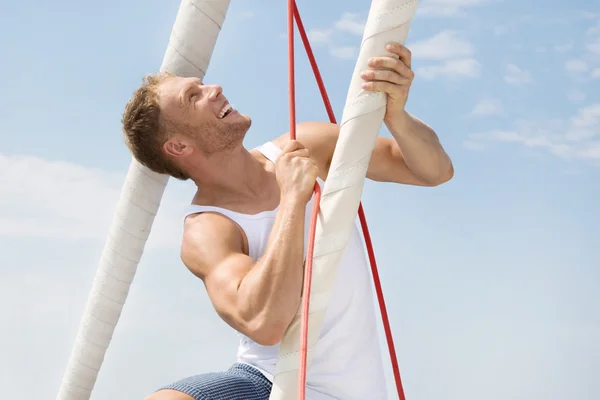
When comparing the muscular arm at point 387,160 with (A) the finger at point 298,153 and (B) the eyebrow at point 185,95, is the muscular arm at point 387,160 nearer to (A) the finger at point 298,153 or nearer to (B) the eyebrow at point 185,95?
(B) the eyebrow at point 185,95

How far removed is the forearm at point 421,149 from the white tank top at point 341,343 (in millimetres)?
384

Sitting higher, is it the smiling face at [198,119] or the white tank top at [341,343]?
the smiling face at [198,119]

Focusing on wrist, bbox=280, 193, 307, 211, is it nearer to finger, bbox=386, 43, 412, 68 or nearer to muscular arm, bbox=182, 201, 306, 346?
muscular arm, bbox=182, 201, 306, 346

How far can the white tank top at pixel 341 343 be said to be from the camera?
113 inches

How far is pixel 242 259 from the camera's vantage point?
262 cm

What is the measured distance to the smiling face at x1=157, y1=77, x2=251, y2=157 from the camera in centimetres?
296

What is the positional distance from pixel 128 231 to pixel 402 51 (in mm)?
1691

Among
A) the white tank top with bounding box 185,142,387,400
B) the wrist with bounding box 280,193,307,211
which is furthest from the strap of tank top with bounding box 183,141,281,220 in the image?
the wrist with bounding box 280,193,307,211

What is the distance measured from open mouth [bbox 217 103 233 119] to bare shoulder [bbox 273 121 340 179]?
0.33 metres

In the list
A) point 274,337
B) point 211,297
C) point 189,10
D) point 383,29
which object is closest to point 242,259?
point 211,297

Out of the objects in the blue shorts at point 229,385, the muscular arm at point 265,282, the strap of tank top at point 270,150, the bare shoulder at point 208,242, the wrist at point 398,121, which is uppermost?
the strap of tank top at point 270,150

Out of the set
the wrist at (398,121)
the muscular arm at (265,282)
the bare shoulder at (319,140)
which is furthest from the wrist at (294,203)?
the bare shoulder at (319,140)

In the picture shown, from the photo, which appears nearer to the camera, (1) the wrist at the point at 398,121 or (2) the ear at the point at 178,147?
(1) the wrist at the point at 398,121

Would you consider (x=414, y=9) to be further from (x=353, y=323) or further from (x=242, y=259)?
(x=353, y=323)
